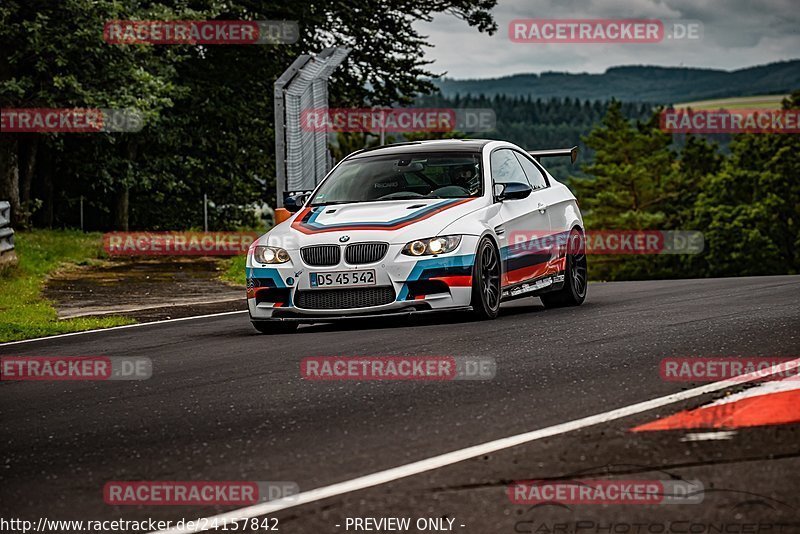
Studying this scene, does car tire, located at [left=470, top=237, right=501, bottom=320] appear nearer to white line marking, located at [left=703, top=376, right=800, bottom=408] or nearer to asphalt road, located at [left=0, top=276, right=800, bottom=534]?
asphalt road, located at [left=0, top=276, right=800, bottom=534]

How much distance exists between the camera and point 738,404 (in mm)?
6535

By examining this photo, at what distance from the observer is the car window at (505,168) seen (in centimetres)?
1249

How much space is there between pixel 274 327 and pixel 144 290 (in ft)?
22.3

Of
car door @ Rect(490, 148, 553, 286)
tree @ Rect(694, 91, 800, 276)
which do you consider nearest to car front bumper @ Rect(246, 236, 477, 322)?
car door @ Rect(490, 148, 553, 286)

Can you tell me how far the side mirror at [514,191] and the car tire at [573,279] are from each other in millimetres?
1381

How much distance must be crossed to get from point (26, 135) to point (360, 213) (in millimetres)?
21971

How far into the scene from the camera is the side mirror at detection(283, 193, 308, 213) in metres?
12.6

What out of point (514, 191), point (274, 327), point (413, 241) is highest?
point (514, 191)

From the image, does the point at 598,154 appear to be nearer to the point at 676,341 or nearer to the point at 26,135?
the point at 26,135

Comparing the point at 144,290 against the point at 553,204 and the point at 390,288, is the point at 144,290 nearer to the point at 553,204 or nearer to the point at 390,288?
the point at 553,204

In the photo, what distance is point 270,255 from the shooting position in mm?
11422

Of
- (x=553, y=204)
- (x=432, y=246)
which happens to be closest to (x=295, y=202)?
(x=432, y=246)

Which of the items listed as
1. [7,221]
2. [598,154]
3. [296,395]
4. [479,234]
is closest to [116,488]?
[296,395]

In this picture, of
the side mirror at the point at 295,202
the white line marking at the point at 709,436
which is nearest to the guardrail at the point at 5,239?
the side mirror at the point at 295,202
